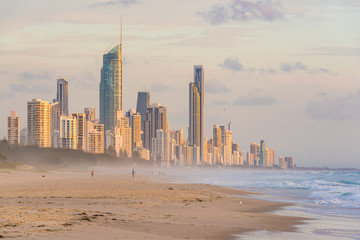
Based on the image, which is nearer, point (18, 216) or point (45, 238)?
point (45, 238)

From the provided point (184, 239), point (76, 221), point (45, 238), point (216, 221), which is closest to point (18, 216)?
point (76, 221)

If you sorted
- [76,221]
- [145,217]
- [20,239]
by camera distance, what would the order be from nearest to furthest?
[20,239] < [76,221] < [145,217]

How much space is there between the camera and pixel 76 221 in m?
19.7

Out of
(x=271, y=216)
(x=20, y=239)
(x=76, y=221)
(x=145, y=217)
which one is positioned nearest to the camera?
(x=20, y=239)

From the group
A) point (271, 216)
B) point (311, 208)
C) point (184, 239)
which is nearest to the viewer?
point (184, 239)

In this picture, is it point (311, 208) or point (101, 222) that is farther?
point (311, 208)

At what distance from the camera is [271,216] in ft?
97.9

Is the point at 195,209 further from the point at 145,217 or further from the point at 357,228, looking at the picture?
the point at 357,228

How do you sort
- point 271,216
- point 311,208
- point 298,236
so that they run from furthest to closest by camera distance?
1. point 311,208
2. point 271,216
3. point 298,236

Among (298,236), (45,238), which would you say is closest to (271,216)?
(298,236)

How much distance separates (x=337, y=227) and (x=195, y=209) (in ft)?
27.3

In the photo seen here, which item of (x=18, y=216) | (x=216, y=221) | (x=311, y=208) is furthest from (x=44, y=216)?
(x=311, y=208)

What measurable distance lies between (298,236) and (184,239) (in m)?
5.66

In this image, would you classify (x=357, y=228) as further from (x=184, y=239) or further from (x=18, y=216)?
(x=18, y=216)
